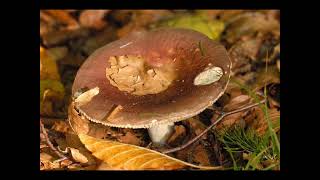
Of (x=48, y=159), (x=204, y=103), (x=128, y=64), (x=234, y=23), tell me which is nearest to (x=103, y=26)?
(x=234, y=23)

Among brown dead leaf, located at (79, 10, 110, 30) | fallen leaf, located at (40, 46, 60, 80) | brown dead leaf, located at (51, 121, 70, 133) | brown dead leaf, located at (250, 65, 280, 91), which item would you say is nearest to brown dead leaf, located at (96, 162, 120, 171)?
brown dead leaf, located at (51, 121, 70, 133)

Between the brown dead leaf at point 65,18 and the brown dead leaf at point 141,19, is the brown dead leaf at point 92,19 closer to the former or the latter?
the brown dead leaf at point 65,18

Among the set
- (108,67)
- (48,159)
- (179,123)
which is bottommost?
(48,159)

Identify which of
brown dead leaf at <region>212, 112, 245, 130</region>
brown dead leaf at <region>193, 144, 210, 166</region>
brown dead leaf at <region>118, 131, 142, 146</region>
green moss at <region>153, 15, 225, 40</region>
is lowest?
brown dead leaf at <region>193, 144, 210, 166</region>

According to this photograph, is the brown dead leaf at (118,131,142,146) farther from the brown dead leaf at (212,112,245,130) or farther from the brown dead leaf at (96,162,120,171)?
the brown dead leaf at (212,112,245,130)

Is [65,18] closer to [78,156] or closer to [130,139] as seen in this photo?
[130,139]

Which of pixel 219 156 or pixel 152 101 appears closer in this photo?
pixel 152 101

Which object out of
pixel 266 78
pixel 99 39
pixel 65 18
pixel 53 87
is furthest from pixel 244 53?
pixel 65 18

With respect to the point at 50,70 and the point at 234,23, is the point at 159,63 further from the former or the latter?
the point at 234,23
